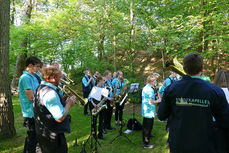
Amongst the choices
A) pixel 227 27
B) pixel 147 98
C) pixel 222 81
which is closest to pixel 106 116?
pixel 147 98

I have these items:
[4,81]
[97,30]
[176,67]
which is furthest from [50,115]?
[97,30]

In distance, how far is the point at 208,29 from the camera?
29.5 ft

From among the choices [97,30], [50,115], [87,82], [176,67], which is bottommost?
[87,82]

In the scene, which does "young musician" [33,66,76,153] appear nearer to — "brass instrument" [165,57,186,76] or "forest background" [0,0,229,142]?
"brass instrument" [165,57,186,76]

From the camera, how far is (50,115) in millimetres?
2137

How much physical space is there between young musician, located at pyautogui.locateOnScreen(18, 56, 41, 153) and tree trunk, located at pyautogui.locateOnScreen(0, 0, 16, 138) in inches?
75.8

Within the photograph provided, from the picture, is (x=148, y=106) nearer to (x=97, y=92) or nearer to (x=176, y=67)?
(x=97, y=92)

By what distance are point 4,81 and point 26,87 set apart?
2208 millimetres

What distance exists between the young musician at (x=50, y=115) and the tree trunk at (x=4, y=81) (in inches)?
128

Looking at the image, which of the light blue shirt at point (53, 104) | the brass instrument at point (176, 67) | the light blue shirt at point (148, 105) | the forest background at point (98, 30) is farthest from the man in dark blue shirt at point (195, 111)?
the forest background at point (98, 30)

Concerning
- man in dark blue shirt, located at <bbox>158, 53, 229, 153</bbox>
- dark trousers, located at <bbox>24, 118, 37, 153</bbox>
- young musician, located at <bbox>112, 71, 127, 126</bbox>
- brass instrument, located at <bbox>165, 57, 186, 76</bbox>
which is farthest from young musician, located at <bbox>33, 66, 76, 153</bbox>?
young musician, located at <bbox>112, 71, 127, 126</bbox>

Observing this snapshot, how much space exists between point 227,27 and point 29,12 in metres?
13.4

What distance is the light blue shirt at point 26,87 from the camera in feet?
10.4

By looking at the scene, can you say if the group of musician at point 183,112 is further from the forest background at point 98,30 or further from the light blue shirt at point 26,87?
the forest background at point 98,30
